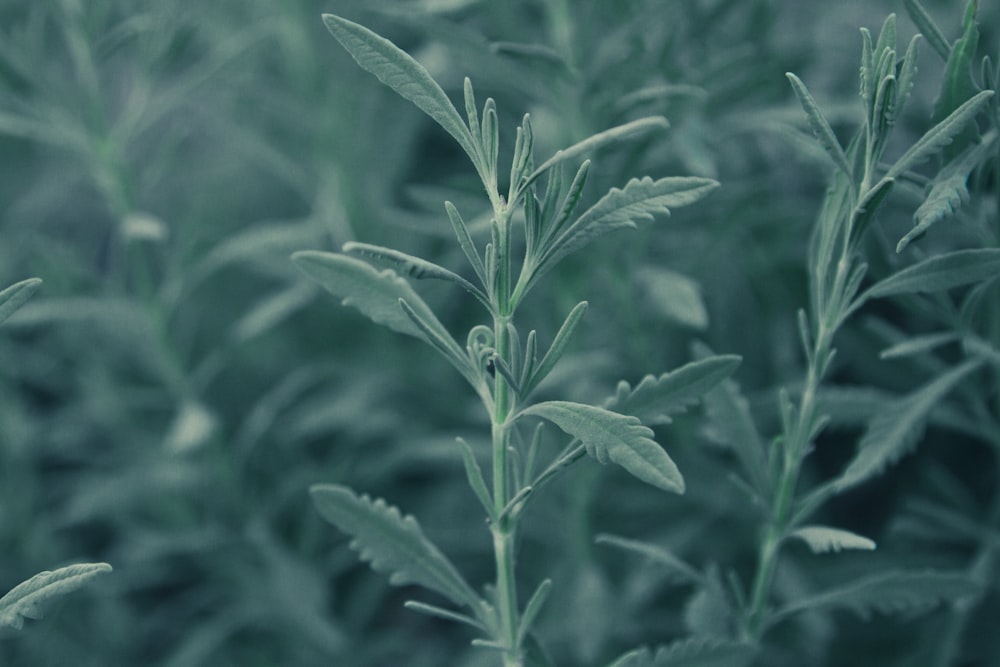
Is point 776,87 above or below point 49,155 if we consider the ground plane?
above

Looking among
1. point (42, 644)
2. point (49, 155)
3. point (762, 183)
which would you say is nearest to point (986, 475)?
point (762, 183)

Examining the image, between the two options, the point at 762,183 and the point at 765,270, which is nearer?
the point at 762,183

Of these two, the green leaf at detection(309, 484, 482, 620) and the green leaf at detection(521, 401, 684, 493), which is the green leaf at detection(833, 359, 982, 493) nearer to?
the green leaf at detection(521, 401, 684, 493)

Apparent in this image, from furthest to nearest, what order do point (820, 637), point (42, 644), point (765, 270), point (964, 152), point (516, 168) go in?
point (765, 270)
point (42, 644)
point (820, 637)
point (964, 152)
point (516, 168)

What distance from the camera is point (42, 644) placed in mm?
1586

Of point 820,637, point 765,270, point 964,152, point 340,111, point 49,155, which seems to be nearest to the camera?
point 964,152

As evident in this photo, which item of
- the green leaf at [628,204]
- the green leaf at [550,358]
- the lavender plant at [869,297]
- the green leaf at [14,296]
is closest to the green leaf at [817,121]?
the lavender plant at [869,297]

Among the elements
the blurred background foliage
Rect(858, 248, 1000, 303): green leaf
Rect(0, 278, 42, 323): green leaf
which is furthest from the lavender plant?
Rect(0, 278, 42, 323): green leaf

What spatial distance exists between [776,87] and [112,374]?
1405mm

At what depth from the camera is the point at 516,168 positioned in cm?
89

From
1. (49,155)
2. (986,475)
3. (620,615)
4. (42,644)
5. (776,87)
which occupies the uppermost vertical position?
(776,87)

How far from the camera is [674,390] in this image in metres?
0.98

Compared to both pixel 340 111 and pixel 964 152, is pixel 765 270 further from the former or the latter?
pixel 340 111

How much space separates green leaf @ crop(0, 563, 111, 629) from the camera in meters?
0.85
